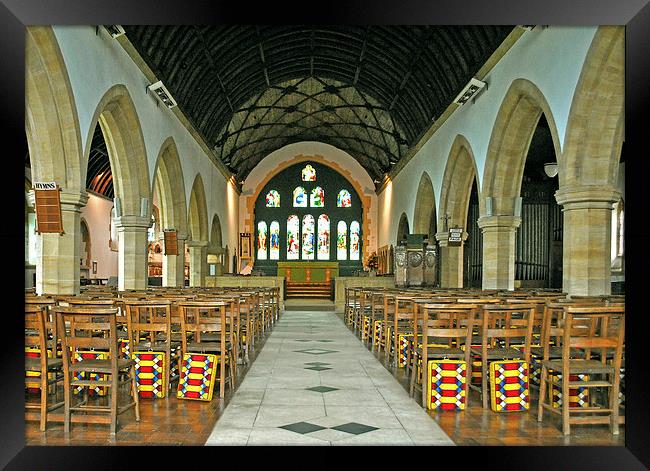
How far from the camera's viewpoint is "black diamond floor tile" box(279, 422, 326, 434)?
413 centimetres

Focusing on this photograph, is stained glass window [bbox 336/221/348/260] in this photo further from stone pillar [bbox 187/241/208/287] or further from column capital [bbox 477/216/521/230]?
column capital [bbox 477/216/521/230]

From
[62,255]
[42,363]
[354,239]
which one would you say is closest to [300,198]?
[354,239]

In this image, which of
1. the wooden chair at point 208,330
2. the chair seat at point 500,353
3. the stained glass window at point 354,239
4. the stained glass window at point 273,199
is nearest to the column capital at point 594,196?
the chair seat at point 500,353

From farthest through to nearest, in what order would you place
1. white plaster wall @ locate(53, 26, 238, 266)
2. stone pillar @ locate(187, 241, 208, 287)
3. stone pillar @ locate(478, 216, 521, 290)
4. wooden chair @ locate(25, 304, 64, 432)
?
stone pillar @ locate(187, 241, 208, 287)
stone pillar @ locate(478, 216, 521, 290)
white plaster wall @ locate(53, 26, 238, 266)
wooden chair @ locate(25, 304, 64, 432)

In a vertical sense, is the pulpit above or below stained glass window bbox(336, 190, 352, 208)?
below

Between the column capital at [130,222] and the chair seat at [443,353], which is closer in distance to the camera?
the chair seat at [443,353]

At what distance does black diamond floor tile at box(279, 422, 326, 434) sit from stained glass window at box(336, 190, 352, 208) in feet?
87.3

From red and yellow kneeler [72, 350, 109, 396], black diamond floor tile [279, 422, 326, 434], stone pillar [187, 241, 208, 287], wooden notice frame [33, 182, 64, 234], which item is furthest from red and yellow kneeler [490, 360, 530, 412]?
stone pillar [187, 241, 208, 287]

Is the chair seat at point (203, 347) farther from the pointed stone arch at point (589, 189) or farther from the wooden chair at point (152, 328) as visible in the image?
the pointed stone arch at point (589, 189)

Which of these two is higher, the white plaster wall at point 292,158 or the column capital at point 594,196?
the white plaster wall at point 292,158

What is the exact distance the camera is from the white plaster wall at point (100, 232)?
843 inches

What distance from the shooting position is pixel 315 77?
830 inches

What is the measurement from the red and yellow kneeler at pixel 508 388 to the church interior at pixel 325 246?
0.05ft
